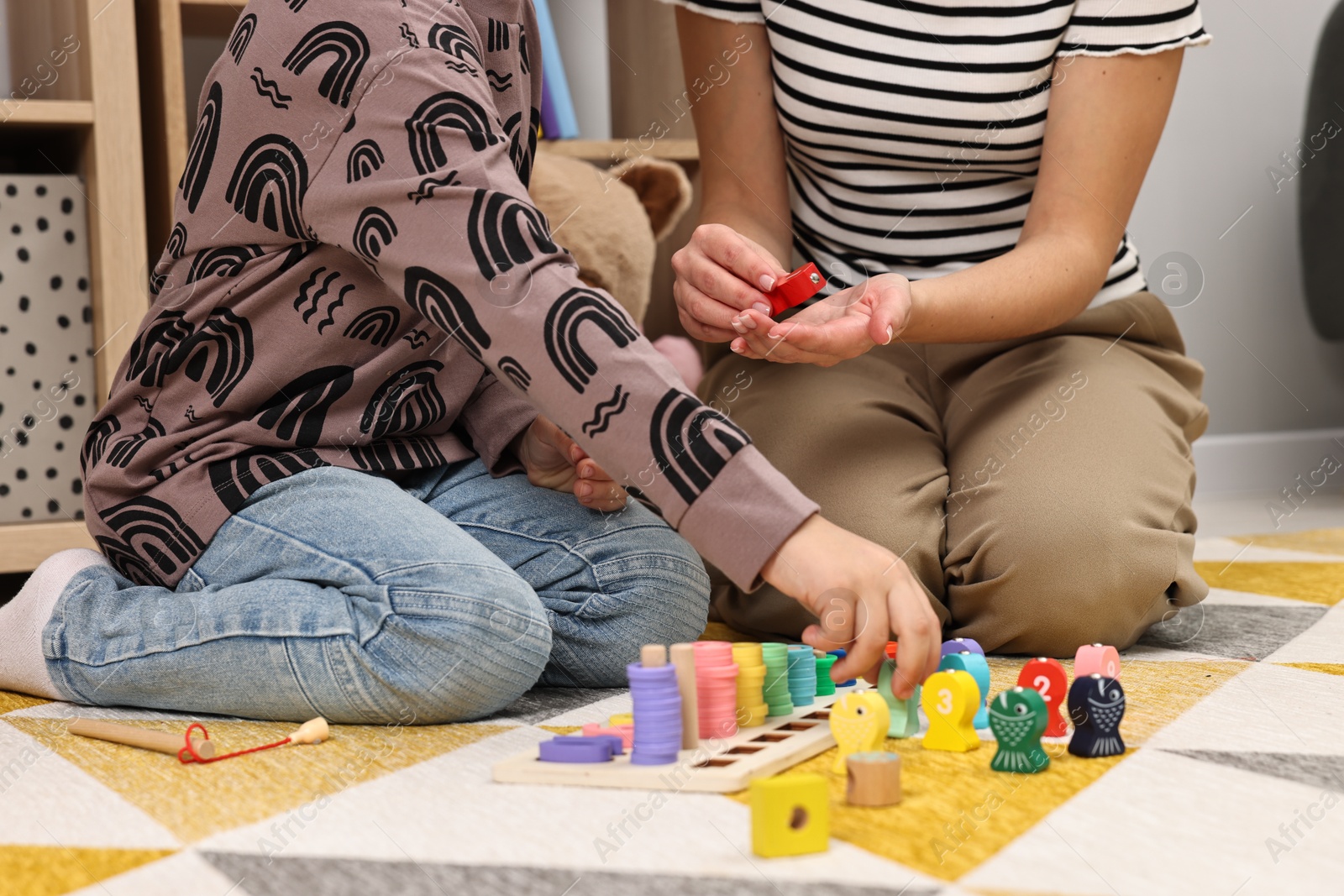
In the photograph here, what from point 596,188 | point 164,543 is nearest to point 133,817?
Answer: point 164,543

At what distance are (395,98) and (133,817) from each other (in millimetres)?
424

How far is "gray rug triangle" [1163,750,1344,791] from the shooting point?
619 millimetres

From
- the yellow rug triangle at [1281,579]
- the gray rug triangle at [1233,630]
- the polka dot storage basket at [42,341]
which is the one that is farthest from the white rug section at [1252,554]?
the polka dot storage basket at [42,341]

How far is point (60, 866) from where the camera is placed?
54cm

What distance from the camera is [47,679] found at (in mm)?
823

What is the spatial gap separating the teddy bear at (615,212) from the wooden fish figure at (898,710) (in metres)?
0.67

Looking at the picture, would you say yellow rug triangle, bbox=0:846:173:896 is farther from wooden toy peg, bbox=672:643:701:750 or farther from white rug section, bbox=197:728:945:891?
wooden toy peg, bbox=672:643:701:750

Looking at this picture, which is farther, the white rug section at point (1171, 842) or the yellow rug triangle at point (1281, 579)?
the yellow rug triangle at point (1281, 579)

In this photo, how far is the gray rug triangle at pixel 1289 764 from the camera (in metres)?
0.62

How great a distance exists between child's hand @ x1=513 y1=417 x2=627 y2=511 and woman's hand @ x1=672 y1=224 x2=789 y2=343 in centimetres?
14

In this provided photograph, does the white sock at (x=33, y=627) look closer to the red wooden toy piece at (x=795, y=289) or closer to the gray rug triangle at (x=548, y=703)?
the gray rug triangle at (x=548, y=703)

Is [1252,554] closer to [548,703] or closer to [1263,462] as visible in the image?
[1263,462]

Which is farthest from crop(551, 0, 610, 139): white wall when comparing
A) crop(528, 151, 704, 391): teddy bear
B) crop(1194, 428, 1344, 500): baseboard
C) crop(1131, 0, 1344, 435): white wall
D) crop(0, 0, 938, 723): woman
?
crop(1194, 428, 1344, 500): baseboard

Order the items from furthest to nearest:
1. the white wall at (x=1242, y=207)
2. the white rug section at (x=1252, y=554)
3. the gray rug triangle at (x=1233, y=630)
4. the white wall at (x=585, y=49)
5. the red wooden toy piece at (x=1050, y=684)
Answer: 1. the white wall at (x=1242, y=207)
2. the white wall at (x=585, y=49)
3. the white rug section at (x=1252, y=554)
4. the gray rug triangle at (x=1233, y=630)
5. the red wooden toy piece at (x=1050, y=684)
